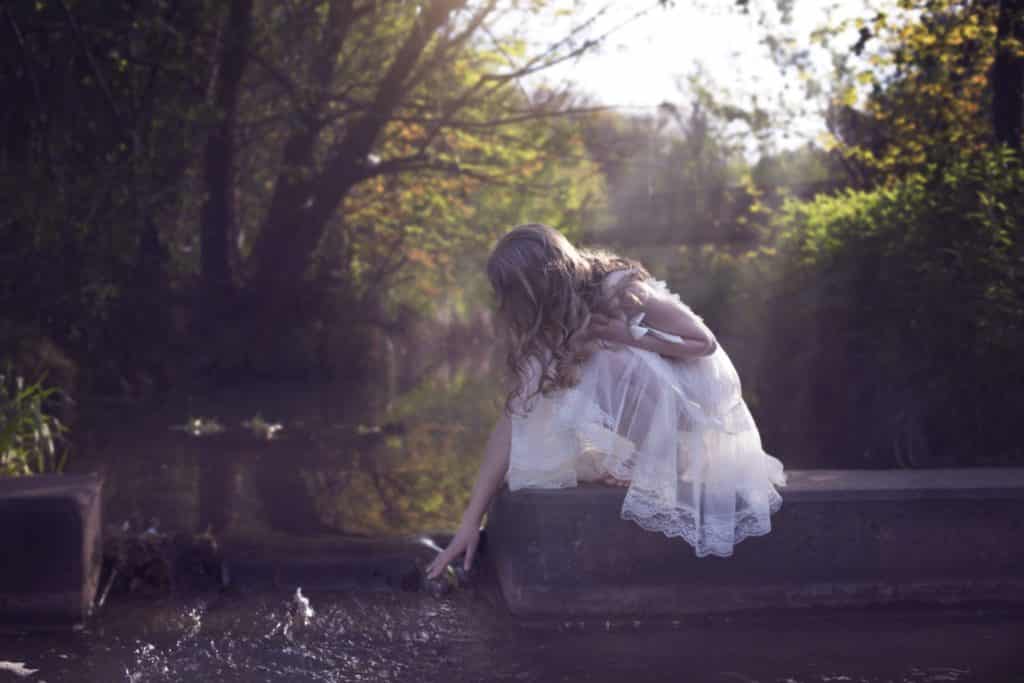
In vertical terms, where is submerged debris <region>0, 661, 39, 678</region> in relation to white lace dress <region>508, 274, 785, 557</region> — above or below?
below

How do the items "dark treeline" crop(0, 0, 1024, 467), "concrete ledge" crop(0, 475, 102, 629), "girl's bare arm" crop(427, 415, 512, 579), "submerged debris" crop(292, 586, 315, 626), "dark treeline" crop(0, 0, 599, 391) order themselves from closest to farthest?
"girl's bare arm" crop(427, 415, 512, 579) → "concrete ledge" crop(0, 475, 102, 629) → "submerged debris" crop(292, 586, 315, 626) → "dark treeline" crop(0, 0, 1024, 467) → "dark treeline" crop(0, 0, 599, 391)

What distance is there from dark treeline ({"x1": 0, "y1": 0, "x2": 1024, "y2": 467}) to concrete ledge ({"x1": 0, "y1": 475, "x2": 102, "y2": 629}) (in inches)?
237

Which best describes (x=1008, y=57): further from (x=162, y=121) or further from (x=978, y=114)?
(x=162, y=121)

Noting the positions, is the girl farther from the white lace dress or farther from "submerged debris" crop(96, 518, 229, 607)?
"submerged debris" crop(96, 518, 229, 607)

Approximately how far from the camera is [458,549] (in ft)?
15.1

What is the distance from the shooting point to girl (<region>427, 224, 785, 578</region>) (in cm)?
473

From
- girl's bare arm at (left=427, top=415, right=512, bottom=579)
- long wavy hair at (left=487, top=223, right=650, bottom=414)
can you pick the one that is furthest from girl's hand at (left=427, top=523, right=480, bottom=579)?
long wavy hair at (left=487, top=223, right=650, bottom=414)

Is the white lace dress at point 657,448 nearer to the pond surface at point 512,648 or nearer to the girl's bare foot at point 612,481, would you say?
the girl's bare foot at point 612,481

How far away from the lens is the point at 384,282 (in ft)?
91.0

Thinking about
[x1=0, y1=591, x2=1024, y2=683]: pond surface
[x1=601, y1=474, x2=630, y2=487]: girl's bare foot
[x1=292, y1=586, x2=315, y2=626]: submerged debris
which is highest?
[x1=601, y1=474, x2=630, y2=487]: girl's bare foot

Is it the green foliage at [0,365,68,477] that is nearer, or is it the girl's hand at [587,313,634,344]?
the girl's hand at [587,313,634,344]

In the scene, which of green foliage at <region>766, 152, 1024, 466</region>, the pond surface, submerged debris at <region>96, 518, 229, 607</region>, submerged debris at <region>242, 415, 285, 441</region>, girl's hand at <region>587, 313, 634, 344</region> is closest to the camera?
the pond surface

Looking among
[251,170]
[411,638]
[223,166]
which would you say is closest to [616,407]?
[411,638]

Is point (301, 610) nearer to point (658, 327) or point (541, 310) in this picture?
point (541, 310)
